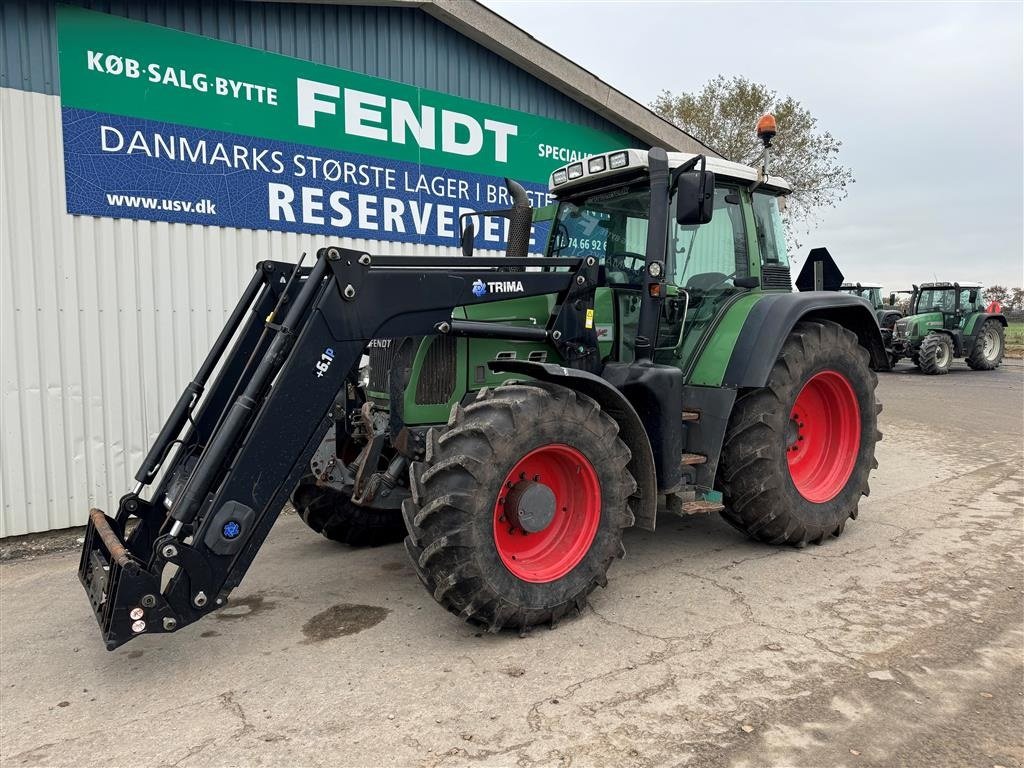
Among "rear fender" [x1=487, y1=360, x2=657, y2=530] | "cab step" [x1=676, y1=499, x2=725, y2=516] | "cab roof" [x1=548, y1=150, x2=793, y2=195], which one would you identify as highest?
"cab roof" [x1=548, y1=150, x2=793, y2=195]

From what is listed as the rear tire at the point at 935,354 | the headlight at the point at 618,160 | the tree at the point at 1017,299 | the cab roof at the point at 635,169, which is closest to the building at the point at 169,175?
the cab roof at the point at 635,169

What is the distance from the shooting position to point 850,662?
10.6ft

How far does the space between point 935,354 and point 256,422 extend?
732 inches

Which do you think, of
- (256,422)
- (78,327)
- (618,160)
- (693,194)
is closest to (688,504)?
(693,194)

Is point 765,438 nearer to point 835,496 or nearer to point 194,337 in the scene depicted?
point 835,496

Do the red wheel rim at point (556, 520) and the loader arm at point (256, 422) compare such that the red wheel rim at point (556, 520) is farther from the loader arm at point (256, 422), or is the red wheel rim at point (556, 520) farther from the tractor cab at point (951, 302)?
the tractor cab at point (951, 302)

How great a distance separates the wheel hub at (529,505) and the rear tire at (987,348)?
19.4 meters

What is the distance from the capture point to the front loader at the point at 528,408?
323cm

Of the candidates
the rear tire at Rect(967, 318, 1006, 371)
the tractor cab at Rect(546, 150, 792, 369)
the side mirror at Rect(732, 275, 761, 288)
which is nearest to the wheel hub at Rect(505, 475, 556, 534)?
the tractor cab at Rect(546, 150, 792, 369)

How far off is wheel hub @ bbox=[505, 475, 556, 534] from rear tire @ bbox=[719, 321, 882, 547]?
150 cm

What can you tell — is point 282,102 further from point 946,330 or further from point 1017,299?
point 1017,299

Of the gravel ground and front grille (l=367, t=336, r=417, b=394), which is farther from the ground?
front grille (l=367, t=336, r=417, b=394)

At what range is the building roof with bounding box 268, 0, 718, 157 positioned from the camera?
7.07 meters

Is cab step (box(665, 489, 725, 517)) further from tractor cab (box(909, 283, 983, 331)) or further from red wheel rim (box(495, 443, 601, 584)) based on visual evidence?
tractor cab (box(909, 283, 983, 331))
